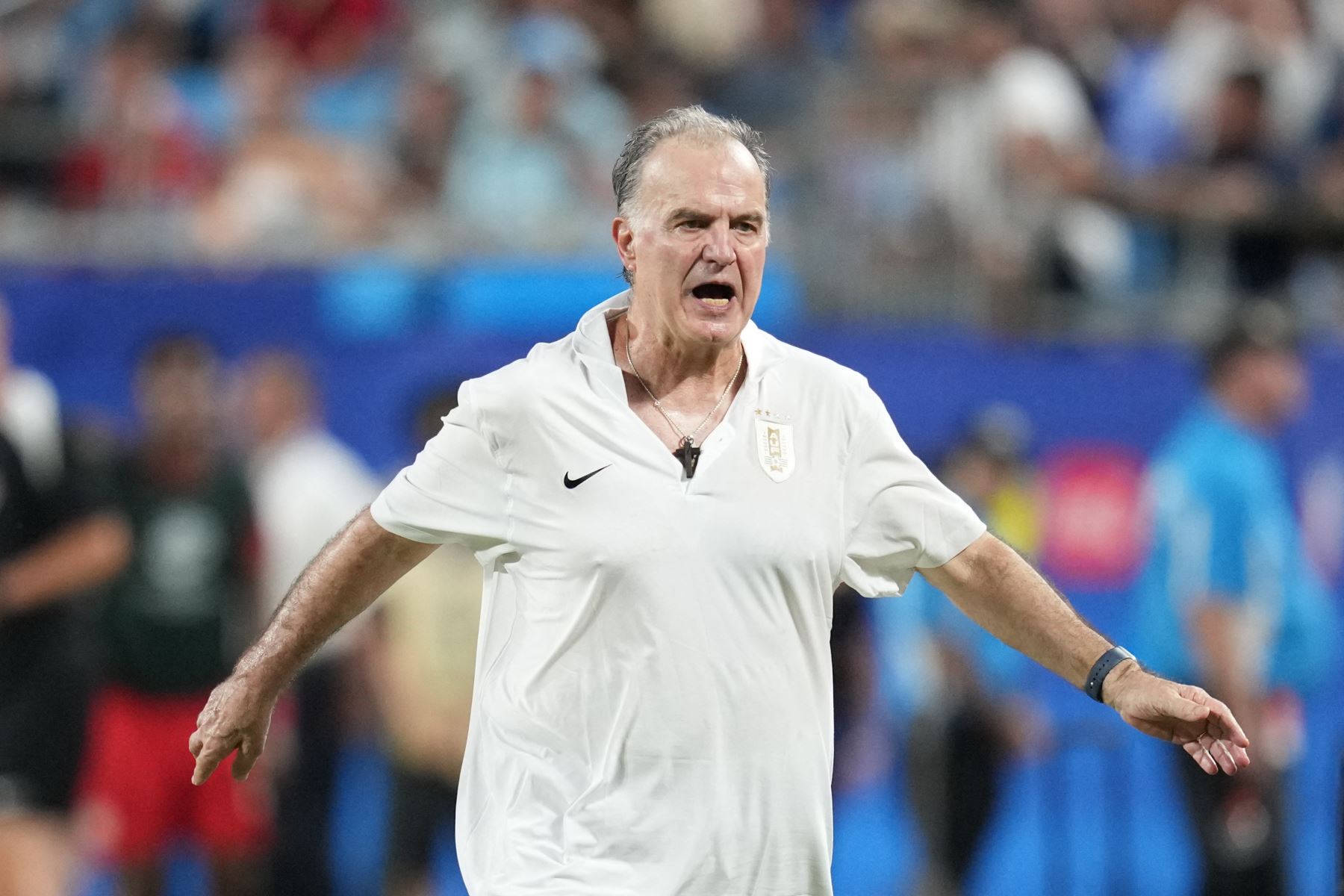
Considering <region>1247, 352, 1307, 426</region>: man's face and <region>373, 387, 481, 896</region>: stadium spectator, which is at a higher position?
<region>1247, 352, 1307, 426</region>: man's face

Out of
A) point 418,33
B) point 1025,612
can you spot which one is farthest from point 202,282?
point 1025,612

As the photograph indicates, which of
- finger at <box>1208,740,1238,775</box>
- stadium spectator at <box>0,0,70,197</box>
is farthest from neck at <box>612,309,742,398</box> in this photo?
stadium spectator at <box>0,0,70,197</box>

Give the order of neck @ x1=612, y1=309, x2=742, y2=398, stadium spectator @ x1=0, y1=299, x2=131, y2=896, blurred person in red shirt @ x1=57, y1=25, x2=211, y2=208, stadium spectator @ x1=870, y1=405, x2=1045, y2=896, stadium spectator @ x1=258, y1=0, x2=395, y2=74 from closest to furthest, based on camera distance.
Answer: neck @ x1=612, y1=309, x2=742, y2=398 < stadium spectator @ x1=0, y1=299, x2=131, y2=896 < stadium spectator @ x1=870, y1=405, x2=1045, y2=896 < blurred person in red shirt @ x1=57, y1=25, x2=211, y2=208 < stadium spectator @ x1=258, y1=0, x2=395, y2=74

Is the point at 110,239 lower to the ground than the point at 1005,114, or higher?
lower

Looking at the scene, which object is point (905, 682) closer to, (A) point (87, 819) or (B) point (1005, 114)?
(B) point (1005, 114)

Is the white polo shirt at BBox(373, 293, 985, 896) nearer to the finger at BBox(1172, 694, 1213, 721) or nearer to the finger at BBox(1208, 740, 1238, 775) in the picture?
the finger at BBox(1172, 694, 1213, 721)

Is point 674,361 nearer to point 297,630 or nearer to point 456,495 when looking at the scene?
point 456,495

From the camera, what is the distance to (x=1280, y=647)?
8250mm

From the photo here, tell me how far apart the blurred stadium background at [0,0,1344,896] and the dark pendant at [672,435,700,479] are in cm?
435

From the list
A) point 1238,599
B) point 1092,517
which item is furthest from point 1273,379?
point 1092,517

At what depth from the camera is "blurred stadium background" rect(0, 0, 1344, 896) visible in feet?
29.9

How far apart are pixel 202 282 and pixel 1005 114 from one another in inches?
150

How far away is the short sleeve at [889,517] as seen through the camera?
434 centimetres

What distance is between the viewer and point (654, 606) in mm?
4102
